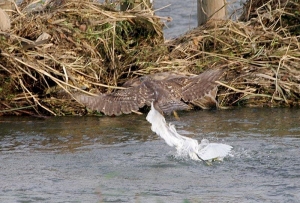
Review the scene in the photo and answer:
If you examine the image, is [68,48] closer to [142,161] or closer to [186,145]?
[142,161]

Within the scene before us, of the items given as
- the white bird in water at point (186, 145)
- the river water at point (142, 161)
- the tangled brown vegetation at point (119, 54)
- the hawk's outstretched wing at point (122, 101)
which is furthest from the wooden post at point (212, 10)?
the white bird in water at point (186, 145)

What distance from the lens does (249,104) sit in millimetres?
9102

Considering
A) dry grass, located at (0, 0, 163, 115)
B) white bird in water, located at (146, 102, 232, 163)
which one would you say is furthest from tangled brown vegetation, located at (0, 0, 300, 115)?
white bird in water, located at (146, 102, 232, 163)

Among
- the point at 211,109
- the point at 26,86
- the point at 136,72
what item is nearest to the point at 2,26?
the point at 26,86

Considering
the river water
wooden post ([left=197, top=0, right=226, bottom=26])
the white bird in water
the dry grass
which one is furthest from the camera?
wooden post ([left=197, top=0, right=226, bottom=26])

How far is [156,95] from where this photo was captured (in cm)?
715

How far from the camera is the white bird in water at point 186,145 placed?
19.9ft

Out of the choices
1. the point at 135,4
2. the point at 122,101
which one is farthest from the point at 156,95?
the point at 135,4

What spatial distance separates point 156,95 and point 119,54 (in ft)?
8.39

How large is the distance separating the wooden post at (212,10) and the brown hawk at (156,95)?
2673 mm

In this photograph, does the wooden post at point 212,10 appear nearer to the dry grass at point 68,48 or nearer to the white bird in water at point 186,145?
the dry grass at point 68,48

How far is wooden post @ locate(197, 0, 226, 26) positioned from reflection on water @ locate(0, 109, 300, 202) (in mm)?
1977

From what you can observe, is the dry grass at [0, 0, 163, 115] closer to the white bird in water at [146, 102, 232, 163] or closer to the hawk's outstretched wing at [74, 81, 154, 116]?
the hawk's outstretched wing at [74, 81, 154, 116]

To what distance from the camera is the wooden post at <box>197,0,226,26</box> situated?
1023cm
